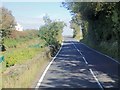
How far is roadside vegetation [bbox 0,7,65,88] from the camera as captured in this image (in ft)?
47.1

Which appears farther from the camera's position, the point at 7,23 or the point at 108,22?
the point at 7,23

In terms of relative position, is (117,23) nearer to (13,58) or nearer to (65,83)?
(13,58)

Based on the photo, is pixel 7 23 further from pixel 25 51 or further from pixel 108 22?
pixel 25 51

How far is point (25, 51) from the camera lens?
30094mm

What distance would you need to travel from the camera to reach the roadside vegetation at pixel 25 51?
1436 centimetres

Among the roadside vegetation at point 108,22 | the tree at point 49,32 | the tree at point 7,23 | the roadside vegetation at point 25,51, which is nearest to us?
the roadside vegetation at point 25,51

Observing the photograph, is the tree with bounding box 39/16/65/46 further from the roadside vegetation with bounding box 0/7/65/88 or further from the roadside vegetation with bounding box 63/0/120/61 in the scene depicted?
the roadside vegetation with bounding box 63/0/120/61

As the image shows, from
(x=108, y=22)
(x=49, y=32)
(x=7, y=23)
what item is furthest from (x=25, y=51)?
(x=7, y=23)

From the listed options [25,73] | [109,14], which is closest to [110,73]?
[25,73]

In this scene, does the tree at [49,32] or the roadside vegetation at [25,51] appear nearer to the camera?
the roadside vegetation at [25,51]

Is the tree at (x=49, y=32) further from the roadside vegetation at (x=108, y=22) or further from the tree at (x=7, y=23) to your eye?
the tree at (x=7, y=23)

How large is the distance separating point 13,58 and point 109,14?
1362cm

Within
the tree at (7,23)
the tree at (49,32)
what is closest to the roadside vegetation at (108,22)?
the tree at (49,32)

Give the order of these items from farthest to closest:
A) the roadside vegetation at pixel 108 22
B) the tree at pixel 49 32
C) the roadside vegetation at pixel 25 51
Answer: the tree at pixel 49 32 → the roadside vegetation at pixel 108 22 → the roadside vegetation at pixel 25 51
